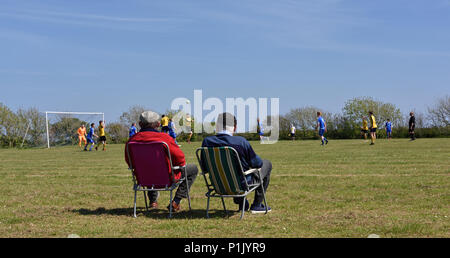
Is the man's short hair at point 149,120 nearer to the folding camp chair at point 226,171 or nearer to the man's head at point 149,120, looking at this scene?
the man's head at point 149,120

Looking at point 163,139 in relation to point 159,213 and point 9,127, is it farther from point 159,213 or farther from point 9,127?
point 9,127

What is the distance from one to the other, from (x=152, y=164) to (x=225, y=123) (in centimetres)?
115

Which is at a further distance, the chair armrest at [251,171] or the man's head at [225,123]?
the man's head at [225,123]

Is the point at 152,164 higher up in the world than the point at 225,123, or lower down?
lower down

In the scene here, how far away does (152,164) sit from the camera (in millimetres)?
6621

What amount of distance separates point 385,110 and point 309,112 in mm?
17594

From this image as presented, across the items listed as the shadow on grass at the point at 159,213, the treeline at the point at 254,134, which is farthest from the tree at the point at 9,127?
the shadow on grass at the point at 159,213

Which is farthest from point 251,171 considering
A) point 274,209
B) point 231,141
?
point 274,209

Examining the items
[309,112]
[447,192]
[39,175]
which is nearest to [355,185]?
[447,192]

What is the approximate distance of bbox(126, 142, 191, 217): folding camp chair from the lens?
21.4 feet

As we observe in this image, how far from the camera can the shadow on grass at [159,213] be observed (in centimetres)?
678

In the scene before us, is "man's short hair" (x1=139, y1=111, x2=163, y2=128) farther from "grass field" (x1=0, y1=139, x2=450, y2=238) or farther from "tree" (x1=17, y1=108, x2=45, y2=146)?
"tree" (x1=17, y1=108, x2=45, y2=146)

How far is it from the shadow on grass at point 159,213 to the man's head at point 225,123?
1.20 m

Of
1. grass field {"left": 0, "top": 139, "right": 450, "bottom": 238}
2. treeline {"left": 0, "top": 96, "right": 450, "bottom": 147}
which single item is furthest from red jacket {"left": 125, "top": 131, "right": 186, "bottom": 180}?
treeline {"left": 0, "top": 96, "right": 450, "bottom": 147}
